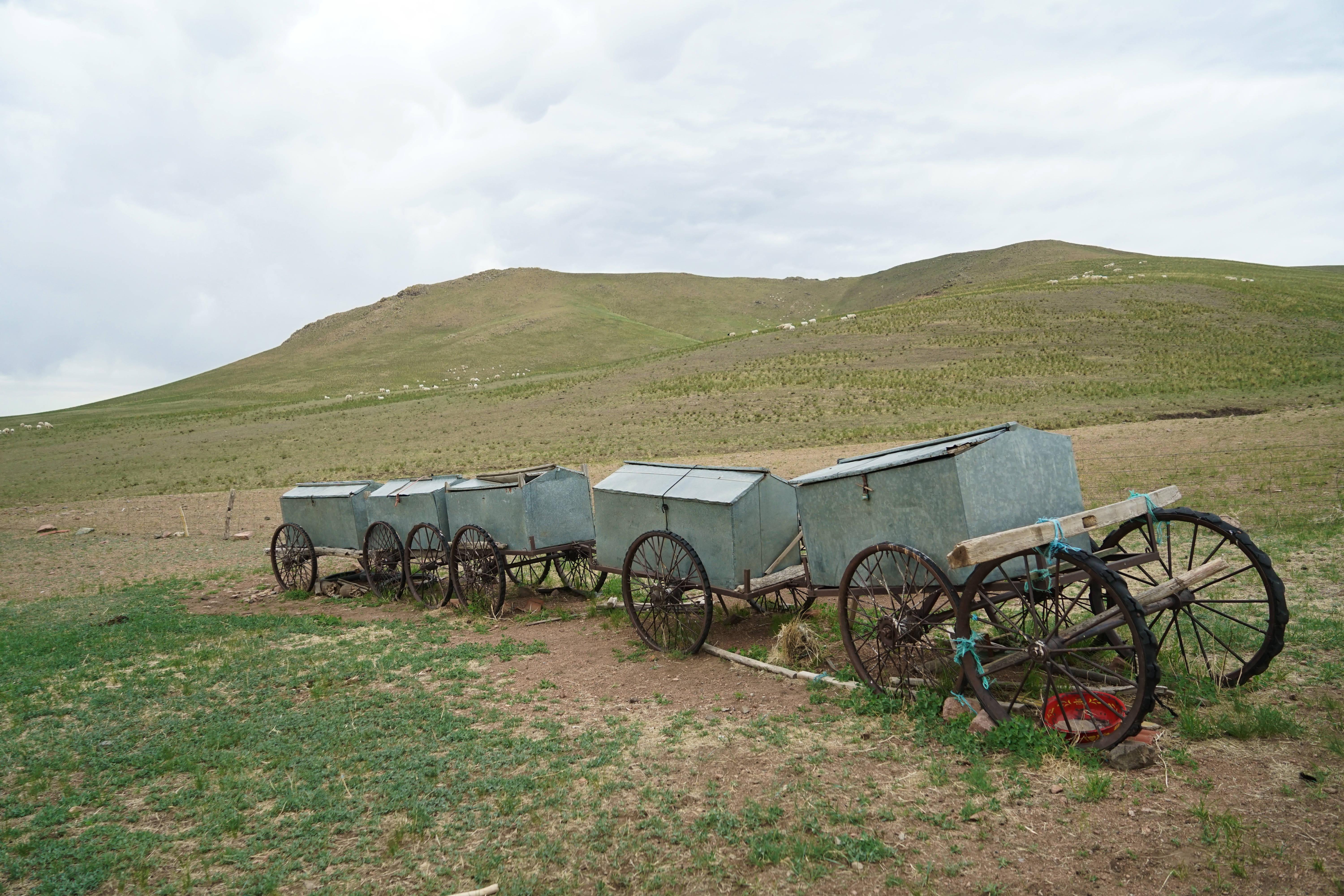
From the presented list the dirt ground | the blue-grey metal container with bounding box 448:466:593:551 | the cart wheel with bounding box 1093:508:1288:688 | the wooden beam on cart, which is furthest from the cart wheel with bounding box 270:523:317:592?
the cart wheel with bounding box 1093:508:1288:688

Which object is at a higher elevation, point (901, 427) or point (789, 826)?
point (901, 427)

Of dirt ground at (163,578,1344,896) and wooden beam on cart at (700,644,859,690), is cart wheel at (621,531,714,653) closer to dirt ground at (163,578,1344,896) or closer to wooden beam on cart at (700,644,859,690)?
wooden beam on cart at (700,644,859,690)

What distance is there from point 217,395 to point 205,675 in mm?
108122

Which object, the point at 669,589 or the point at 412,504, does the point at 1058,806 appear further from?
the point at 412,504

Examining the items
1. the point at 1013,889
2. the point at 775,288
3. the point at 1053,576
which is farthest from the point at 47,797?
the point at 775,288

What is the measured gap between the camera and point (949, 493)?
263 inches

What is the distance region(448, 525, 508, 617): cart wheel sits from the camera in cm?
1259

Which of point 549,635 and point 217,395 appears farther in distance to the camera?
point 217,395

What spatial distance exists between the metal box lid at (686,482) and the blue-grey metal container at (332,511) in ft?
22.1

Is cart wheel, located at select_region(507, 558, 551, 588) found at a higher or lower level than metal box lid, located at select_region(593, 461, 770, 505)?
lower

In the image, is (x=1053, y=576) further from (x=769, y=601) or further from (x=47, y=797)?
(x=47, y=797)

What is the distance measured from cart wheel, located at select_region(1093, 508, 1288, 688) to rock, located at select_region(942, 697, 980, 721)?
1529 millimetres

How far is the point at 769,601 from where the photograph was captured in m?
10.9

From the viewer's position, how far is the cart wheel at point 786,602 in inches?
399
